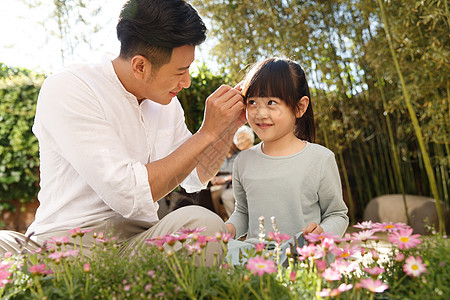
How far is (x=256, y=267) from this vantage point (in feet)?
3.45

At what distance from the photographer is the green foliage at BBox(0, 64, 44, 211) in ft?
18.0

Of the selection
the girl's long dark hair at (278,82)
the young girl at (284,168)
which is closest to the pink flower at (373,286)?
the young girl at (284,168)

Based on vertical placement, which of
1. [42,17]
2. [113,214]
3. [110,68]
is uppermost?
[42,17]

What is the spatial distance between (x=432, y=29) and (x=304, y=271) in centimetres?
408

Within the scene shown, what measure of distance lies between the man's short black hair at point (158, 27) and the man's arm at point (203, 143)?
0.88 ft

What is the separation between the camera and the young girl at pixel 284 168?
6.37 ft

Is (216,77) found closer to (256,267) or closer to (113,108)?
(113,108)

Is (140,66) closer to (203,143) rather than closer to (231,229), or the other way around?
(203,143)

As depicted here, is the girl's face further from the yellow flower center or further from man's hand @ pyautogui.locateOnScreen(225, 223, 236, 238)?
the yellow flower center

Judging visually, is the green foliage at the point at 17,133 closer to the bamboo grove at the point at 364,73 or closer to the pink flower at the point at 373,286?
the bamboo grove at the point at 364,73

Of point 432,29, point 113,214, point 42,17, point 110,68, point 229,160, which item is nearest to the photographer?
point 113,214

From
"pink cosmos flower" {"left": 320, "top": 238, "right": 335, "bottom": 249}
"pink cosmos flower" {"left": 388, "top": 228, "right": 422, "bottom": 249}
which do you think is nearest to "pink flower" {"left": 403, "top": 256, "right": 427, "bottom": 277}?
"pink cosmos flower" {"left": 388, "top": 228, "right": 422, "bottom": 249}

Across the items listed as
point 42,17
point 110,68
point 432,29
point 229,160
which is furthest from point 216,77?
point 110,68

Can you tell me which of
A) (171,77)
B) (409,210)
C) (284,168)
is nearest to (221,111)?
(171,77)
